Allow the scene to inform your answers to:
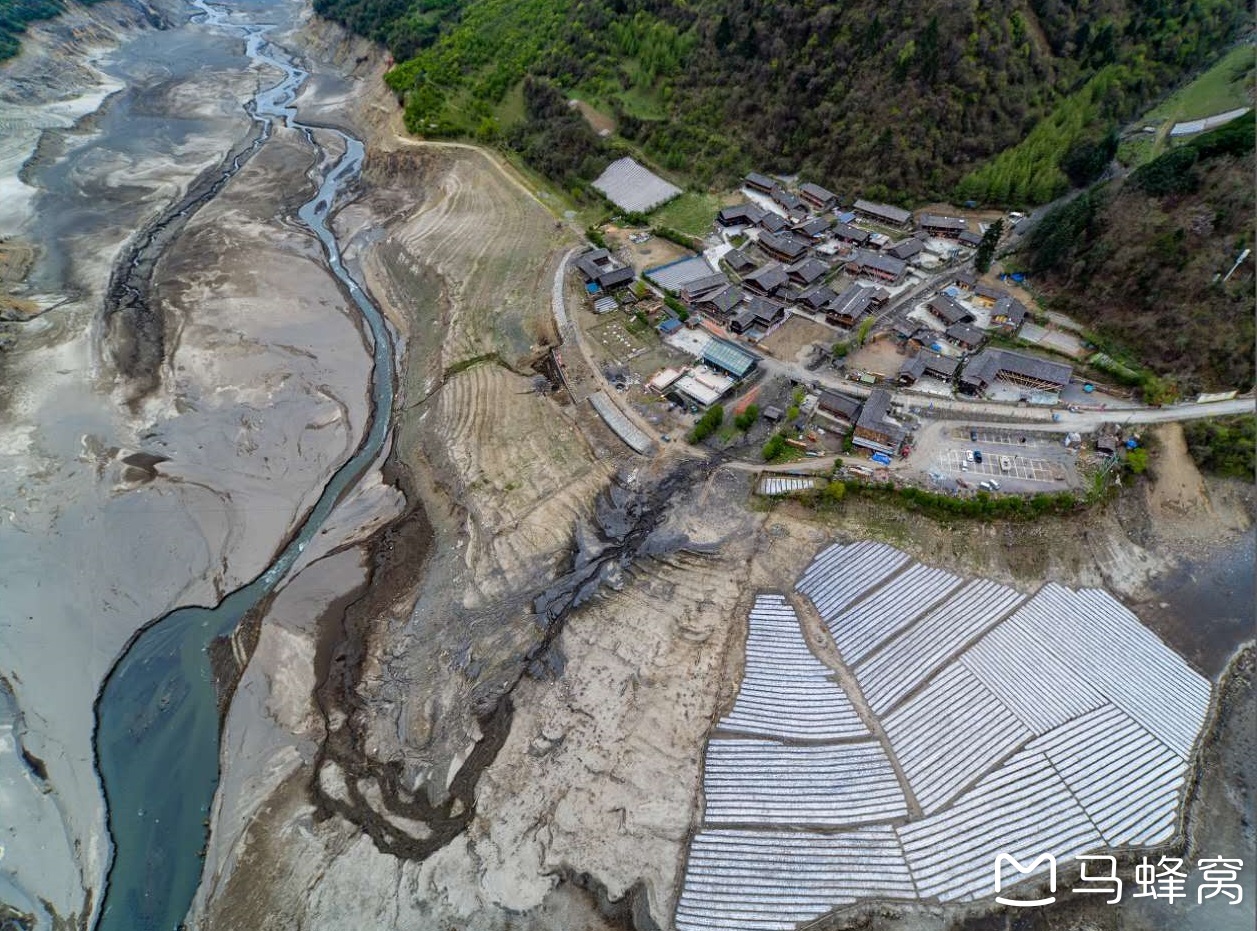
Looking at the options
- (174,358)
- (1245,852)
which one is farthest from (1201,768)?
(174,358)

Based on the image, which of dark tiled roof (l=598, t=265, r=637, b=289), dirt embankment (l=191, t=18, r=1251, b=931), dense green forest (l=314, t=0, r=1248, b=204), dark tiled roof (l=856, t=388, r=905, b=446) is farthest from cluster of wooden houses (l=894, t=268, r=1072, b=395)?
dark tiled roof (l=598, t=265, r=637, b=289)

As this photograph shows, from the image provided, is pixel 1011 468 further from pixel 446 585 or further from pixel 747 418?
pixel 446 585

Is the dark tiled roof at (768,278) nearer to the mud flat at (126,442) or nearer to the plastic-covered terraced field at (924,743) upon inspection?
the plastic-covered terraced field at (924,743)

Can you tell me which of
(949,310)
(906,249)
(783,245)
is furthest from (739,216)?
(949,310)

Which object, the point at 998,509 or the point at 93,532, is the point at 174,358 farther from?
the point at 998,509

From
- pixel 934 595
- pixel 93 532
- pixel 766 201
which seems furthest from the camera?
pixel 766 201
